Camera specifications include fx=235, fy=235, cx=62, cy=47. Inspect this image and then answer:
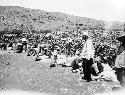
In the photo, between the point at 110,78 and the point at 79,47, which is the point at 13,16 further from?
the point at 110,78

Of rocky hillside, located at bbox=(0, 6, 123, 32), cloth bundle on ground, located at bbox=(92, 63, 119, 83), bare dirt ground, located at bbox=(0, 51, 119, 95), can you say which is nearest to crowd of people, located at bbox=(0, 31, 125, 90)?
cloth bundle on ground, located at bbox=(92, 63, 119, 83)

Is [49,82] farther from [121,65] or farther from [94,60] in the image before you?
[121,65]

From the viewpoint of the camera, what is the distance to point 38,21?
4462 cm

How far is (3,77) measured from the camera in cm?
1182

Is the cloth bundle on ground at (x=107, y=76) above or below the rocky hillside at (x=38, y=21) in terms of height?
below

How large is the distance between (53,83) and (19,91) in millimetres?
1718

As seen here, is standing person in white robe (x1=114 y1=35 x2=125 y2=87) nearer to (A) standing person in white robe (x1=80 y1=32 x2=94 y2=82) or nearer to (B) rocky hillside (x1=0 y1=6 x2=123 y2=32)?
(A) standing person in white robe (x1=80 y1=32 x2=94 y2=82)

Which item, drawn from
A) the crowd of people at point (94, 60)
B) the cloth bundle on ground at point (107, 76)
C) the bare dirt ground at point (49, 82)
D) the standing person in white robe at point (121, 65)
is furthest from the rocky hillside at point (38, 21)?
the standing person in white robe at point (121, 65)

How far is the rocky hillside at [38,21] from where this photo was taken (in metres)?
40.1

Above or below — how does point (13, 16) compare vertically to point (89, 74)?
above

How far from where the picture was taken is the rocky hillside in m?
40.1

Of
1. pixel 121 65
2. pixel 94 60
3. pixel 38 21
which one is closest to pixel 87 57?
pixel 94 60

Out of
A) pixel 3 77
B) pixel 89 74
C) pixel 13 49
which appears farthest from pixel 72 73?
pixel 13 49

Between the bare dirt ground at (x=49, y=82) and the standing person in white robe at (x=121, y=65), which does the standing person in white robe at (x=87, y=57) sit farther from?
the standing person in white robe at (x=121, y=65)
